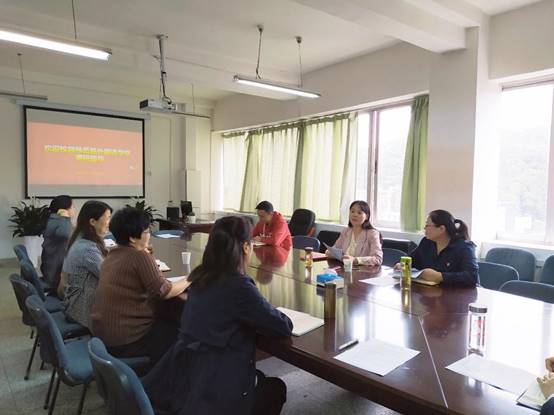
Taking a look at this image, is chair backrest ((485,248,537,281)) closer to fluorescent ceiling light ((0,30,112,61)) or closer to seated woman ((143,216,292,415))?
seated woman ((143,216,292,415))

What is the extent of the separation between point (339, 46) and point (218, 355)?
4.53 m

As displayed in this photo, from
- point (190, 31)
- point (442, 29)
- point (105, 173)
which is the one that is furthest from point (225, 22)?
point (105, 173)

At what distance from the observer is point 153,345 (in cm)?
211

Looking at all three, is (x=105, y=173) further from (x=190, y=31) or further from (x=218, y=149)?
(x=190, y=31)

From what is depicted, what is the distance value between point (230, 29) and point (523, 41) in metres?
3.07

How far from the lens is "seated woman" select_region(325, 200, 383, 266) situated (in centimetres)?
332

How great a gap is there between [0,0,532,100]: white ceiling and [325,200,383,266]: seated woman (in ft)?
5.68

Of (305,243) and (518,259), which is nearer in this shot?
(518,259)

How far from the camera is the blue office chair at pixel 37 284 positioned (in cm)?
283

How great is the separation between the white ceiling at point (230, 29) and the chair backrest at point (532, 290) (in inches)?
97.3

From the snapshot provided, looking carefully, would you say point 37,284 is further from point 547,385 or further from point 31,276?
point 547,385

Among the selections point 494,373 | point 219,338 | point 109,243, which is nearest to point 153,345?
point 219,338

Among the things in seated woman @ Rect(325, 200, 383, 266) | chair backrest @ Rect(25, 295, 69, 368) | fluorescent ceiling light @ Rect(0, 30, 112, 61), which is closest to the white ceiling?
fluorescent ceiling light @ Rect(0, 30, 112, 61)

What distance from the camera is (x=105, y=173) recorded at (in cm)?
729
